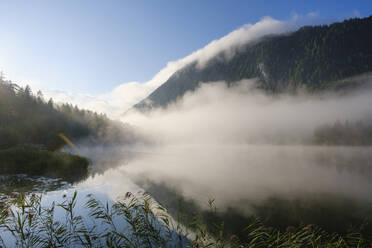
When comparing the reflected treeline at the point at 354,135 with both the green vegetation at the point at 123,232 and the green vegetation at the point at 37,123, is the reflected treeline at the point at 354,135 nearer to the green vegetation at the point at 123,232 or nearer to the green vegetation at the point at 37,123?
the green vegetation at the point at 37,123

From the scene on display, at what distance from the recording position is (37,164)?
3269 cm

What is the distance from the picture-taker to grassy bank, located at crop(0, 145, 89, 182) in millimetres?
30156

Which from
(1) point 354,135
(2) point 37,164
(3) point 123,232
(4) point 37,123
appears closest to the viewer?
(3) point 123,232

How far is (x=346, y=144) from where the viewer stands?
193 metres

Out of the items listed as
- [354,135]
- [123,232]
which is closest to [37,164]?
[123,232]

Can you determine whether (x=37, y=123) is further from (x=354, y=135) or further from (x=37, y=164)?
(x=354, y=135)

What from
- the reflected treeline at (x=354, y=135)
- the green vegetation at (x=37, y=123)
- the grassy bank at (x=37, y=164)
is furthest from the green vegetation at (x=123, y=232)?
the reflected treeline at (x=354, y=135)

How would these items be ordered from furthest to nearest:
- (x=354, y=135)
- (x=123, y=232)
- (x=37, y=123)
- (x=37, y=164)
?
(x=354, y=135) < (x=37, y=123) < (x=37, y=164) < (x=123, y=232)

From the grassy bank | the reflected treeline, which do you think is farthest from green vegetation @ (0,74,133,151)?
the reflected treeline

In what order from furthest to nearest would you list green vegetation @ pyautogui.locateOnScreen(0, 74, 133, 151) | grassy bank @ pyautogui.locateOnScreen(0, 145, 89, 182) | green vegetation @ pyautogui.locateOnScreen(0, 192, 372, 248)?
green vegetation @ pyautogui.locateOnScreen(0, 74, 133, 151) → grassy bank @ pyautogui.locateOnScreen(0, 145, 89, 182) → green vegetation @ pyautogui.locateOnScreen(0, 192, 372, 248)

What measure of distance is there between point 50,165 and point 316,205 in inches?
1705

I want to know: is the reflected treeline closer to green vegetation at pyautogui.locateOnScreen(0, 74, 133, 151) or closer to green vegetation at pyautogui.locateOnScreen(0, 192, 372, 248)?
green vegetation at pyautogui.locateOnScreen(0, 74, 133, 151)

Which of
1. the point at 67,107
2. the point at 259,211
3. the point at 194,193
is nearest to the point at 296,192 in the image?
the point at 259,211

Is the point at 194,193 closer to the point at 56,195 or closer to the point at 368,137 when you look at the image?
the point at 56,195
